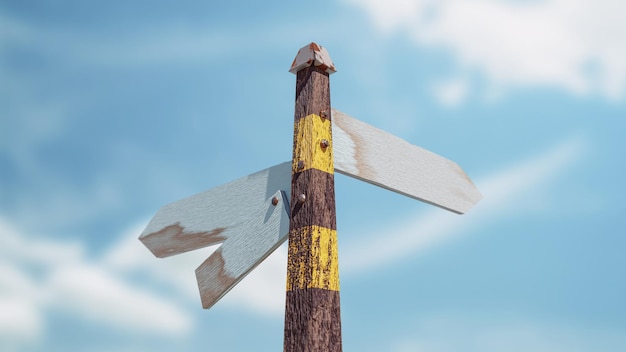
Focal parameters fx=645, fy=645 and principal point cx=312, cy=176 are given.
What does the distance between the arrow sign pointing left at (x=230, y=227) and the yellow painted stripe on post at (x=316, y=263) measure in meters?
0.08

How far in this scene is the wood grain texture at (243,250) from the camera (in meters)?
2.01

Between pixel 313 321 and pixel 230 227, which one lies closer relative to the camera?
pixel 313 321

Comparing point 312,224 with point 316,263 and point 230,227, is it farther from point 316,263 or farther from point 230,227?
point 230,227

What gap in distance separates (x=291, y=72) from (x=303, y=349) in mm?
919

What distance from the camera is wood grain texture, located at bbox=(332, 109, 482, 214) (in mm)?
2141

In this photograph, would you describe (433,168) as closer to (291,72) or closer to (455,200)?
(455,200)

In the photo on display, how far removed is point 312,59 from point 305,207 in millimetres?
498

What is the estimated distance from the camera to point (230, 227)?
7.11 feet

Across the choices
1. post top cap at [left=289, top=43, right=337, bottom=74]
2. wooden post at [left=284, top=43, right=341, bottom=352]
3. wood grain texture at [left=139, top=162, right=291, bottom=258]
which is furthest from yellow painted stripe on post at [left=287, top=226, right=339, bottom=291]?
post top cap at [left=289, top=43, right=337, bottom=74]

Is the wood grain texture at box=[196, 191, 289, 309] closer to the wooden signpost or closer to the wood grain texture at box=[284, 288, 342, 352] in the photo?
the wooden signpost

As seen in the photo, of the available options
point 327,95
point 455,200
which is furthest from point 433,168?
point 327,95

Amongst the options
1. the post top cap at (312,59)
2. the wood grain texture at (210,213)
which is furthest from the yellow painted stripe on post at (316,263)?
the post top cap at (312,59)

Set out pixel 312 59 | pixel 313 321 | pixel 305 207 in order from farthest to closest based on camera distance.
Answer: pixel 312 59, pixel 305 207, pixel 313 321

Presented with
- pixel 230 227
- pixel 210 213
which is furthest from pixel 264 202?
pixel 210 213
